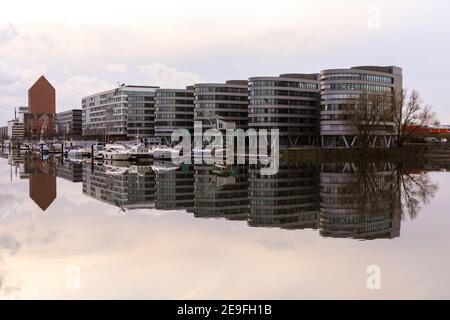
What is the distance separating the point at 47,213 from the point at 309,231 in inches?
591

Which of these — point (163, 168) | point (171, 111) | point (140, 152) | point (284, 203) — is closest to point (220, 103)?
point (171, 111)

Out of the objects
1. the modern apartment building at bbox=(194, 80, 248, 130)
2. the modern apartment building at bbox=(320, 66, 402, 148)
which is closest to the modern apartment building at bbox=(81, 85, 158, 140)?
the modern apartment building at bbox=(194, 80, 248, 130)

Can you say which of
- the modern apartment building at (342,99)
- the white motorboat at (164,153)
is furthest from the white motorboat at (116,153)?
the modern apartment building at (342,99)

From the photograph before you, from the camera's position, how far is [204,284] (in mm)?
14906

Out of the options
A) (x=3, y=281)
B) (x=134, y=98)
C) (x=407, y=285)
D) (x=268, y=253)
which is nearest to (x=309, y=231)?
(x=268, y=253)

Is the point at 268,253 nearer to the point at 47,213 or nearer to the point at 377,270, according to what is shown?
the point at 377,270

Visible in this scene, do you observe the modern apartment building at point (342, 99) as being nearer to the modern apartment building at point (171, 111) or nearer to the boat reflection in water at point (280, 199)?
the modern apartment building at point (171, 111)

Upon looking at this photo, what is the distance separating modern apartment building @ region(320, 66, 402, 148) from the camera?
114 metres

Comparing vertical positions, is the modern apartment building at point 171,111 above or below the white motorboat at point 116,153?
above

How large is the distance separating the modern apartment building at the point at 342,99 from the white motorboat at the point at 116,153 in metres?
47.6

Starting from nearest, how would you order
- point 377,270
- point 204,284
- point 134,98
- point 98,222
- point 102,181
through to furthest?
point 204,284
point 377,270
point 98,222
point 102,181
point 134,98

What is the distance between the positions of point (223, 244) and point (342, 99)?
98818 millimetres

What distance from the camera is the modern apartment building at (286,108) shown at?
125 metres

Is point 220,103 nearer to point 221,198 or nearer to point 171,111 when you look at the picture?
point 171,111
